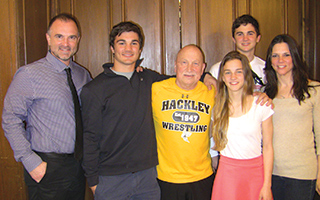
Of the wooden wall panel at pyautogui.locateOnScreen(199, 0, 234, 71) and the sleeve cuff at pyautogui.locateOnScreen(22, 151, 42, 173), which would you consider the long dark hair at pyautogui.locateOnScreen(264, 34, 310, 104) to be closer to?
the wooden wall panel at pyautogui.locateOnScreen(199, 0, 234, 71)

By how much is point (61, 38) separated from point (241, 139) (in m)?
1.48

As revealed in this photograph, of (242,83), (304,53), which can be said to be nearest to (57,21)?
(242,83)

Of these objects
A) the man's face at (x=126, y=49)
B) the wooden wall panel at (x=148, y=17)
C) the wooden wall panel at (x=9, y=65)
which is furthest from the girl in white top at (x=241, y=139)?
the wooden wall panel at (x=9, y=65)

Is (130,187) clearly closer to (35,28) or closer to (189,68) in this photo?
(189,68)

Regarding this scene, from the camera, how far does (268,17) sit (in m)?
2.29

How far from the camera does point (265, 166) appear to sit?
1.50 metres

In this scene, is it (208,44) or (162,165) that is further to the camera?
(208,44)

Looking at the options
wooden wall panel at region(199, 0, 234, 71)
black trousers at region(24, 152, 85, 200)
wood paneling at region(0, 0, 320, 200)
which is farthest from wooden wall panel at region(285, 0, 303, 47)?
black trousers at region(24, 152, 85, 200)

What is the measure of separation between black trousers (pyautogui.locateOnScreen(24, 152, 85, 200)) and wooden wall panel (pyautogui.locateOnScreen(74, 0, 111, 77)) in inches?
40.7

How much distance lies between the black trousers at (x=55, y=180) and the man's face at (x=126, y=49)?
77 cm

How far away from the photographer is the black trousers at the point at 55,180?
1.51m

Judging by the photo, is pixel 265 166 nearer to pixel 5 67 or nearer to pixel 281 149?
pixel 281 149

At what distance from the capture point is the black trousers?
151 centimetres

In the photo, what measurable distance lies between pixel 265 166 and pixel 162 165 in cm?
71
